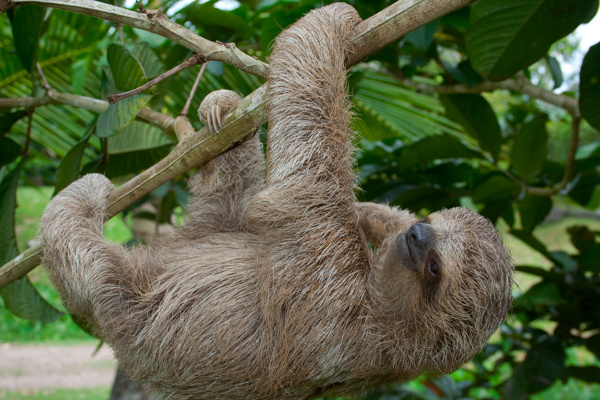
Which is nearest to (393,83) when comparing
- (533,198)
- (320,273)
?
(533,198)

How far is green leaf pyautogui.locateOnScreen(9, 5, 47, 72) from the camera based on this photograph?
427 cm

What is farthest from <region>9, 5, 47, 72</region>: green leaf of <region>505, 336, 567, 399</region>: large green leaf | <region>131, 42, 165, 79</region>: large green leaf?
<region>505, 336, 567, 399</region>: large green leaf

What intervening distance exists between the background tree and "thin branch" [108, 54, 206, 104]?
0.09 ft

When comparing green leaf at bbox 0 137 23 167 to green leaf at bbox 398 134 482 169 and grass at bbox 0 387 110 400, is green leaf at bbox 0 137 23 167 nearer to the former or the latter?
green leaf at bbox 398 134 482 169

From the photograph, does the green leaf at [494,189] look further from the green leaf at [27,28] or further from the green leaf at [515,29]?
the green leaf at [27,28]

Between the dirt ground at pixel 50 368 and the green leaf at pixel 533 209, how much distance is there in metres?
11.5

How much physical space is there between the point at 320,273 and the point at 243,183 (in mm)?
1505

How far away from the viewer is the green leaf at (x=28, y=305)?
15.5ft

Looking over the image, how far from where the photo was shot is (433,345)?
11.7ft

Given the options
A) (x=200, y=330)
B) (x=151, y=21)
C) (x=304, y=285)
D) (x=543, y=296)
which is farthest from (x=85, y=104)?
(x=543, y=296)

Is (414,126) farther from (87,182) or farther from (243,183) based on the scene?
(87,182)

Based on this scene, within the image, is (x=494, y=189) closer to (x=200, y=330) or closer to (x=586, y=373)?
(x=586, y=373)

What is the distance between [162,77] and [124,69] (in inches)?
34.6

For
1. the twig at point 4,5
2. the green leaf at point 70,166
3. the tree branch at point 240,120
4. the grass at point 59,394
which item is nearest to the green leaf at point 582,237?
the tree branch at point 240,120
